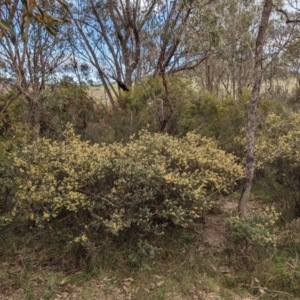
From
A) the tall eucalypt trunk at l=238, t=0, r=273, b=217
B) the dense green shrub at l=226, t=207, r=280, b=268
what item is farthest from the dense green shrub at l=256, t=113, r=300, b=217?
the dense green shrub at l=226, t=207, r=280, b=268

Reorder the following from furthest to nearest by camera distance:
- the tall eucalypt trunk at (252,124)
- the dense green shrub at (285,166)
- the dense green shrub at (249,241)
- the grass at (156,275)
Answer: the dense green shrub at (285,166)
the tall eucalypt trunk at (252,124)
the dense green shrub at (249,241)
the grass at (156,275)

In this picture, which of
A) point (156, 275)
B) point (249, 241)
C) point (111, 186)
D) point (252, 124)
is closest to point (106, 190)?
point (111, 186)

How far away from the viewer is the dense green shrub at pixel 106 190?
3.86 m

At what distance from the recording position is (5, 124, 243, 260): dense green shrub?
386cm

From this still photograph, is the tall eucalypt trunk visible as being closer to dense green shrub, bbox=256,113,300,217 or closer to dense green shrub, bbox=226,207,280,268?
→ dense green shrub, bbox=256,113,300,217

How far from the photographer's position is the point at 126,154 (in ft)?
14.6

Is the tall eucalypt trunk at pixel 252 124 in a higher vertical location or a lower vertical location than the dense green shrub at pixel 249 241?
higher

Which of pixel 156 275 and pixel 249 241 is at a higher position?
pixel 249 241

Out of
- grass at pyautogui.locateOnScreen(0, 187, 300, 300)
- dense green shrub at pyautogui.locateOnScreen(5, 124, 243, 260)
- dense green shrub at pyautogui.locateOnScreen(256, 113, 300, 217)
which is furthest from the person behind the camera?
dense green shrub at pyautogui.locateOnScreen(256, 113, 300, 217)

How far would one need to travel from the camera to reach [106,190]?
4109mm

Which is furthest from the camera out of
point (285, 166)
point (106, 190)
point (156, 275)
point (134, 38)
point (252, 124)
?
point (134, 38)

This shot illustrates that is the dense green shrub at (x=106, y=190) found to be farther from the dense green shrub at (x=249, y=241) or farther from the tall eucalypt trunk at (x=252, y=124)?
the dense green shrub at (x=249, y=241)

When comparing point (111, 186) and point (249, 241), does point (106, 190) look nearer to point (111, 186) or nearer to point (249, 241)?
point (111, 186)

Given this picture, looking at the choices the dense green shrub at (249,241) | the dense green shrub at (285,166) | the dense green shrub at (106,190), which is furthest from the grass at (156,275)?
the dense green shrub at (285,166)
